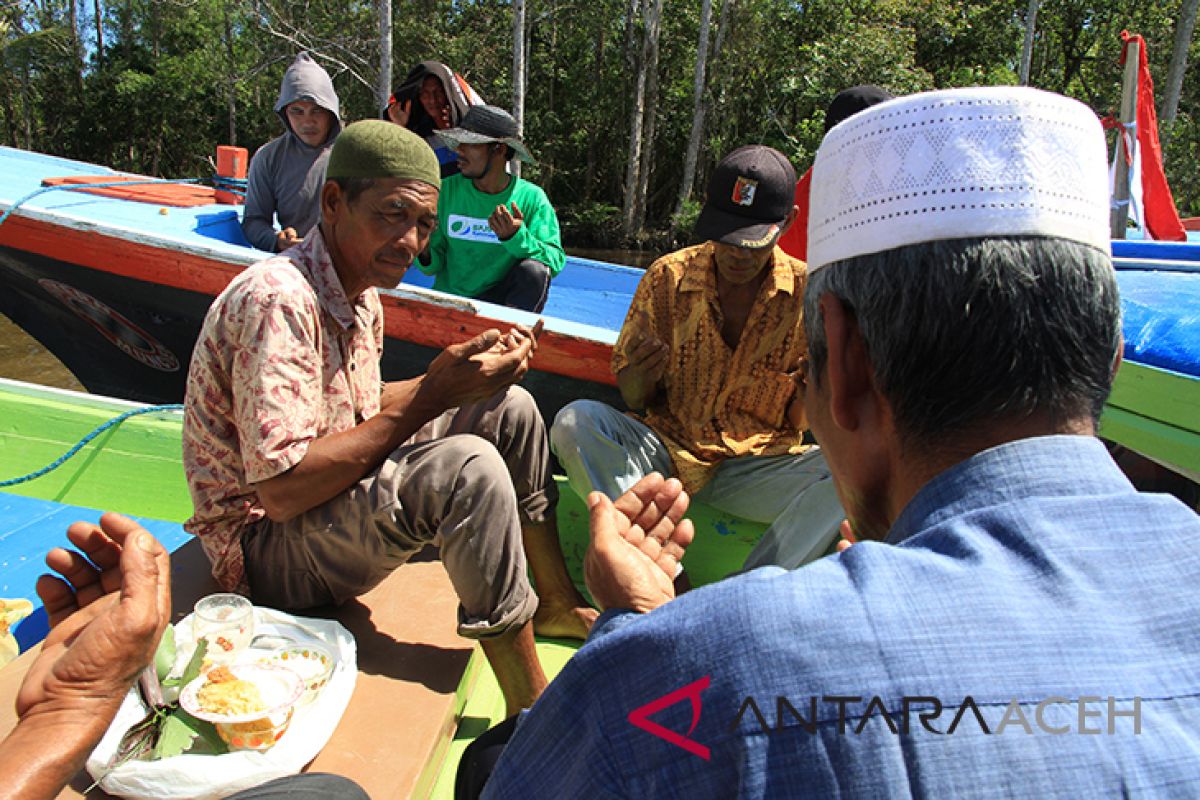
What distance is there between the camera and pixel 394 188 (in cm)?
200

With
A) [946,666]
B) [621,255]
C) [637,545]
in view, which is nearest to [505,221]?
[637,545]

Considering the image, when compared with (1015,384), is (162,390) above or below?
below

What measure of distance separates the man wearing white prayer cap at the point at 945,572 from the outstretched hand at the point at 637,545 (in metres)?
0.08

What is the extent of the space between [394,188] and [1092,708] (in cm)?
184

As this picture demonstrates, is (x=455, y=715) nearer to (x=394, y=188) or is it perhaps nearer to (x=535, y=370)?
(x=394, y=188)

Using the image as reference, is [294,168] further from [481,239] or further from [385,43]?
[385,43]

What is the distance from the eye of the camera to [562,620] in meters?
2.48

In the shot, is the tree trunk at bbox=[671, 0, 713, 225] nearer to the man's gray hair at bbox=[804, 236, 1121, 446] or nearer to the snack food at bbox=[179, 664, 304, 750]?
the snack food at bbox=[179, 664, 304, 750]

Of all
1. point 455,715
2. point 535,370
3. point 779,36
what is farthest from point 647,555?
point 779,36

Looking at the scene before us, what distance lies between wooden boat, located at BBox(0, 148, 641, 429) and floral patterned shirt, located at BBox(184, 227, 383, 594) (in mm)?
1729

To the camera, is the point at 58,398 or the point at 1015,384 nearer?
the point at 1015,384

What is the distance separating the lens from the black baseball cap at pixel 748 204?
2516mm

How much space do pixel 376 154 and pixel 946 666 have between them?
1.79 m

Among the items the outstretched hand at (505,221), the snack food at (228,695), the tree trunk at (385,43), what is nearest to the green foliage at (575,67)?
the tree trunk at (385,43)
